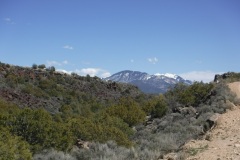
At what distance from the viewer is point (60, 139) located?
15.1 m

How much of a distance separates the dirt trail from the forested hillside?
36.4 inches

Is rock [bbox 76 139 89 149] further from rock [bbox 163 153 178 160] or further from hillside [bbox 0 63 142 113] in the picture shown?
hillside [bbox 0 63 142 113]

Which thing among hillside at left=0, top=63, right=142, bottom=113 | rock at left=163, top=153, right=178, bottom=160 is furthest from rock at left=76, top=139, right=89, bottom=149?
hillside at left=0, top=63, right=142, bottom=113

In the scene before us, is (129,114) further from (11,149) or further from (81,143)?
(11,149)

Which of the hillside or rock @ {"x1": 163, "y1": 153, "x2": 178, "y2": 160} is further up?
the hillside

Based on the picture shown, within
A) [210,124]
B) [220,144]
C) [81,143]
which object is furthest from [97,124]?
[220,144]

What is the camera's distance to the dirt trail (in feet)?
37.7

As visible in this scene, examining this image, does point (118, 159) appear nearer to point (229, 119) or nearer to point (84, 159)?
point (84, 159)

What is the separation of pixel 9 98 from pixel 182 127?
999 inches

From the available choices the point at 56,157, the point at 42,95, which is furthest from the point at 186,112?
the point at 42,95

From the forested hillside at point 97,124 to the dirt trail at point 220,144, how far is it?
92cm

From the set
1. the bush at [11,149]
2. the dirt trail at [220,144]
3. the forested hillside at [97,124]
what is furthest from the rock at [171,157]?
the bush at [11,149]

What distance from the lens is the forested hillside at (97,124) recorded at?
45.2 feet

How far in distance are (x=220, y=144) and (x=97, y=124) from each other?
830 centimetres
